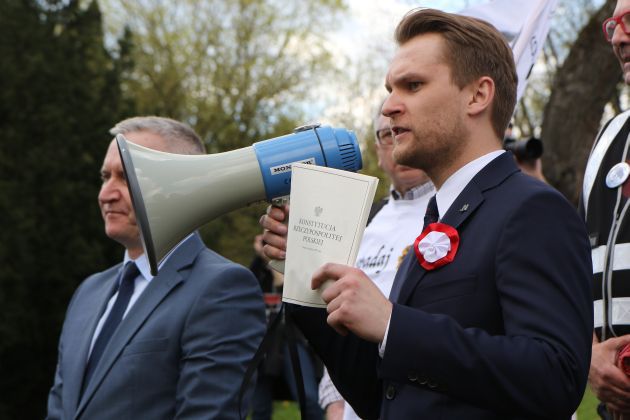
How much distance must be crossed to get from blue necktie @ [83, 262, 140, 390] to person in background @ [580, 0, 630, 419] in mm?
1814

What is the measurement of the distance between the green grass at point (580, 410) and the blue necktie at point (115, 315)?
21.7 ft

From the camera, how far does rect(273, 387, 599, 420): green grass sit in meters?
8.89

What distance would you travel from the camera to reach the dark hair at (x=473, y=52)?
2.10 m

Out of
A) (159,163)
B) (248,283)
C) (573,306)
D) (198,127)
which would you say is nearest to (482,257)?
(573,306)

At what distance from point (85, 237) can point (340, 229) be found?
7005 mm

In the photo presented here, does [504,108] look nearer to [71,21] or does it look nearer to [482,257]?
[482,257]

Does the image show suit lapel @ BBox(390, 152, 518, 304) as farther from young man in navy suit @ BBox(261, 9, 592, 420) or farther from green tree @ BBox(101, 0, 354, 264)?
green tree @ BBox(101, 0, 354, 264)

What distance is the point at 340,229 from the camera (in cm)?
192

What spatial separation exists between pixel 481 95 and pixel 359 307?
702 millimetres

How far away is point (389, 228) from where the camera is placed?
3.62 m

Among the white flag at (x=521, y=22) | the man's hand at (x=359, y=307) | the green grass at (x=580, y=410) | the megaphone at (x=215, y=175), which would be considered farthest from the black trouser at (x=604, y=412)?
the green grass at (x=580, y=410)

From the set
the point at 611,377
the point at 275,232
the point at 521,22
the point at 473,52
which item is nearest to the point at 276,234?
the point at 275,232

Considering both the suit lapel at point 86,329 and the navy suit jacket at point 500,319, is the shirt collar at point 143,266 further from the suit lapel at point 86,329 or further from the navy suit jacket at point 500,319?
the navy suit jacket at point 500,319

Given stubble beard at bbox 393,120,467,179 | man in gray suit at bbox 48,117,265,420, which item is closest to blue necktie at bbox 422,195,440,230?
stubble beard at bbox 393,120,467,179
